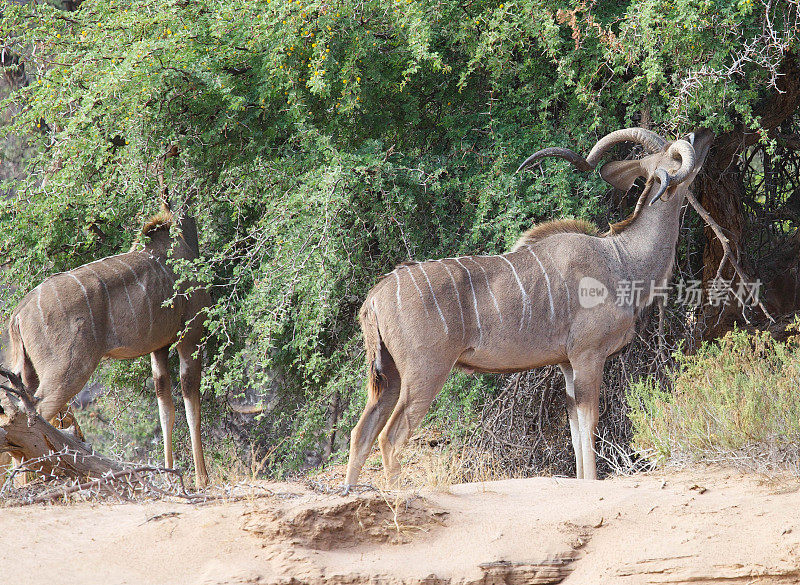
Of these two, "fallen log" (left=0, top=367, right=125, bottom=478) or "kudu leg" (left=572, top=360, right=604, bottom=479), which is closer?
"fallen log" (left=0, top=367, right=125, bottom=478)

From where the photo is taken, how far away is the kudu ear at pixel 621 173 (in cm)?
675

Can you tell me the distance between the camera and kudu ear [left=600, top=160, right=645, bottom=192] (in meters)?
6.75

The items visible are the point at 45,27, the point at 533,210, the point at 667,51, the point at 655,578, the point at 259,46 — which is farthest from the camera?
the point at 45,27

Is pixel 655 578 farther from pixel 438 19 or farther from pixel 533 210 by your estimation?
pixel 438 19

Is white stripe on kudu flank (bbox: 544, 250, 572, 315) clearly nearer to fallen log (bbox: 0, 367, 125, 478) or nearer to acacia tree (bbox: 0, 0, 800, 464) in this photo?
acacia tree (bbox: 0, 0, 800, 464)

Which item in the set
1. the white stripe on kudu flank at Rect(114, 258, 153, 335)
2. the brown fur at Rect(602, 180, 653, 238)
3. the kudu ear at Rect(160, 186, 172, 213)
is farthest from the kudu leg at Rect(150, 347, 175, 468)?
the brown fur at Rect(602, 180, 653, 238)

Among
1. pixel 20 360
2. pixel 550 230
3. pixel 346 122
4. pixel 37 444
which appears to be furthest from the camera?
pixel 346 122

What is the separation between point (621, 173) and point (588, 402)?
185cm

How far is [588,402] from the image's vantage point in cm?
602

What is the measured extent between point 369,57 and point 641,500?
420cm

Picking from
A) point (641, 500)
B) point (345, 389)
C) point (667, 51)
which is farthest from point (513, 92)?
point (641, 500)

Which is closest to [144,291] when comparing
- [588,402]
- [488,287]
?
[488,287]

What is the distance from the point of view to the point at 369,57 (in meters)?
7.37

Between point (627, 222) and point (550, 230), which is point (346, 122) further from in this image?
point (627, 222)
